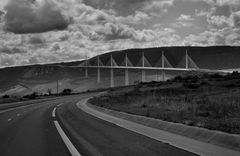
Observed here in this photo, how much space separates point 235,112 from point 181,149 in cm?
682

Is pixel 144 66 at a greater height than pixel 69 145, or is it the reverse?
pixel 144 66

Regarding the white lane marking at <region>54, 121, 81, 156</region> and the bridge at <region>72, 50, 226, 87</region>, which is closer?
the white lane marking at <region>54, 121, 81, 156</region>

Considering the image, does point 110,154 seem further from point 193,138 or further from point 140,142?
point 193,138

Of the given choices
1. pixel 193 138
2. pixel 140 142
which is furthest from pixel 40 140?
pixel 193 138

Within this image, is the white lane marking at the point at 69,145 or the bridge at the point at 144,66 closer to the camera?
the white lane marking at the point at 69,145

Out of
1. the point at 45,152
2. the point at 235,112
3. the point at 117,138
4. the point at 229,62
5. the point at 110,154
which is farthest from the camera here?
the point at 229,62

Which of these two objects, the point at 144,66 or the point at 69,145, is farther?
the point at 144,66

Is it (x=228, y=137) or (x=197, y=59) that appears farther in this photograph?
(x=197, y=59)

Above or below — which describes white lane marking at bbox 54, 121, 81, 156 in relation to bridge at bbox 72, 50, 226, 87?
below

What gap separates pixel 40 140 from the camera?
42.9 ft

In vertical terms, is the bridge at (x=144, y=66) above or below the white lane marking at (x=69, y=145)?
above

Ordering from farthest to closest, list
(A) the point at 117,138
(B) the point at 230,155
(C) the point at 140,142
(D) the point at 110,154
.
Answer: (A) the point at 117,138 → (C) the point at 140,142 → (D) the point at 110,154 → (B) the point at 230,155

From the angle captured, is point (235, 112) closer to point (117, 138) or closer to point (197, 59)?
point (117, 138)

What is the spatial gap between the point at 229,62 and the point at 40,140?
599 ft
